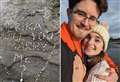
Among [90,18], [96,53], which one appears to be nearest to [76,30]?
[90,18]

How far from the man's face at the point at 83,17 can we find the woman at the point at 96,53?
0.10 metres

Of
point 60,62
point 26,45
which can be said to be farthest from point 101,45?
point 26,45

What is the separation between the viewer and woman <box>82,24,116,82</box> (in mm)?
8055

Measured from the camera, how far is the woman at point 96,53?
8055 mm

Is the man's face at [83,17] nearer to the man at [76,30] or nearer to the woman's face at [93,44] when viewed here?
the man at [76,30]

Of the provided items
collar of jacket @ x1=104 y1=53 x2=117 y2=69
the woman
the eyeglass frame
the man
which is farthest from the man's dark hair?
collar of jacket @ x1=104 y1=53 x2=117 y2=69

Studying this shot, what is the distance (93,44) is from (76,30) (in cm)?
36

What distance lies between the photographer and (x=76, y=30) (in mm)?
8133

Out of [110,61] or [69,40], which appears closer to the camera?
[110,61]

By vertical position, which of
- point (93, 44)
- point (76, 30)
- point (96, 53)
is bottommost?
point (96, 53)

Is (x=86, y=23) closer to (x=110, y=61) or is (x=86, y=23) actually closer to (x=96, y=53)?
(x=96, y=53)

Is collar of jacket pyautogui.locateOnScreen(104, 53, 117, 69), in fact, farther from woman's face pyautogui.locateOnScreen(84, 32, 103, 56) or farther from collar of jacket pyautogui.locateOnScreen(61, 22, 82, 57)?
collar of jacket pyautogui.locateOnScreen(61, 22, 82, 57)

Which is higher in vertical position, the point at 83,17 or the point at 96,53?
the point at 83,17

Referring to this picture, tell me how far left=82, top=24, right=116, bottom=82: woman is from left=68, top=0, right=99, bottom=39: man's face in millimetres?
103
